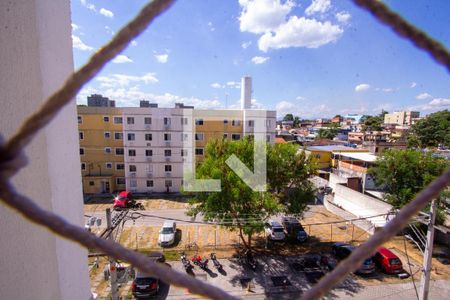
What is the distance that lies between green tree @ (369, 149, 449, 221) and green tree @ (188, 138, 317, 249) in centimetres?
427

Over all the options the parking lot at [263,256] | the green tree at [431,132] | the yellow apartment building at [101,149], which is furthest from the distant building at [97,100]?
the green tree at [431,132]

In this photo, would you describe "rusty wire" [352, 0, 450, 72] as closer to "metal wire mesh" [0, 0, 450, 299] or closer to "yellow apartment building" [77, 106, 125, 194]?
"metal wire mesh" [0, 0, 450, 299]

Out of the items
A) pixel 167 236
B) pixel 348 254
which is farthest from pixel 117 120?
pixel 348 254

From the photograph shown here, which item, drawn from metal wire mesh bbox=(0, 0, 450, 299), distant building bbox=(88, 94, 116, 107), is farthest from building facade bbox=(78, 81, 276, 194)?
metal wire mesh bbox=(0, 0, 450, 299)

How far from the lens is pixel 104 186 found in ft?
62.8

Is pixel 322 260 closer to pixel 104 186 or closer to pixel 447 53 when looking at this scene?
pixel 447 53

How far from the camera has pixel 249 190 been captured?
8867 mm

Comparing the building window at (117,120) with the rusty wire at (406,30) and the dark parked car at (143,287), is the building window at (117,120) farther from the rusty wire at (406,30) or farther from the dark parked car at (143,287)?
the rusty wire at (406,30)

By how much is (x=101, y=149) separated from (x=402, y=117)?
72289mm

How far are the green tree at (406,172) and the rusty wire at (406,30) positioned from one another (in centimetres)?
1297

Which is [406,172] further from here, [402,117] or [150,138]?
[402,117]

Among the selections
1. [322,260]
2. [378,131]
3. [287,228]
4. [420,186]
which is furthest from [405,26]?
[378,131]

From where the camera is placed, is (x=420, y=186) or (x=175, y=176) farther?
(x=175, y=176)

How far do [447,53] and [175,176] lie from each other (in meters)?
19.5
